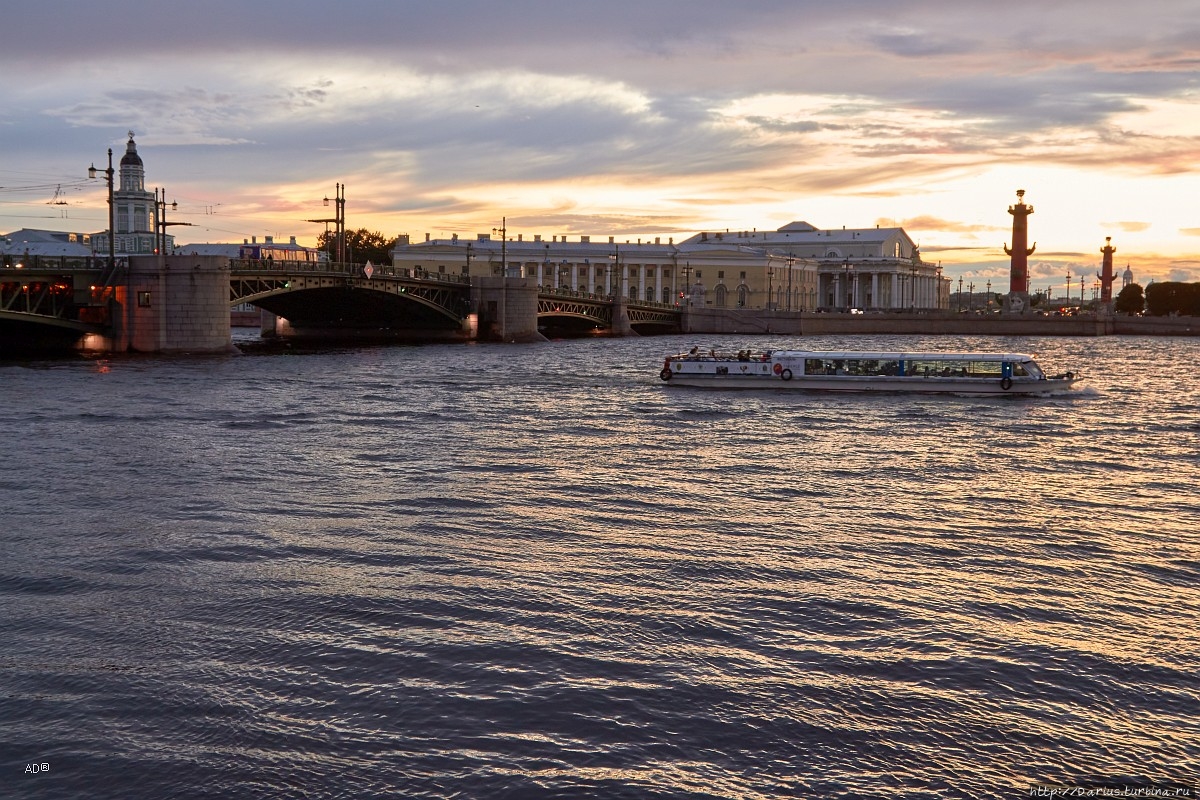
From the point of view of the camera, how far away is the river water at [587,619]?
8.70 m

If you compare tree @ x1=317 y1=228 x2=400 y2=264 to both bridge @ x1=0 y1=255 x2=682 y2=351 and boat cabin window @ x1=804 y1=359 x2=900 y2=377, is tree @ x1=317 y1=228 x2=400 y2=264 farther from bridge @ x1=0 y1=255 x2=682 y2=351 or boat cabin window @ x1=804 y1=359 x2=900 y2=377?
boat cabin window @ x1=804 y1=359 x2=900 y2=377

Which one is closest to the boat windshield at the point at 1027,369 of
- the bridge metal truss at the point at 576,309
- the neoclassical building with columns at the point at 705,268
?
the bridge metal truss at the point at 576,309

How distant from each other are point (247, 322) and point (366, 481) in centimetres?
7761

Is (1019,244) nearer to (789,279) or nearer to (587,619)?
(789,279)

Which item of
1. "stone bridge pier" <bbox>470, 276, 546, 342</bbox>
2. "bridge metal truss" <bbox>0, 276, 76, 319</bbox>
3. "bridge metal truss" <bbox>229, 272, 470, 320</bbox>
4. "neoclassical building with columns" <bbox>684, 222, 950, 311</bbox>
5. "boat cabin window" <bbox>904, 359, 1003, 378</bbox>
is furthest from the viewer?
"neoclassical building with columns" <bbox>684, 222, 950, 311</bbox>

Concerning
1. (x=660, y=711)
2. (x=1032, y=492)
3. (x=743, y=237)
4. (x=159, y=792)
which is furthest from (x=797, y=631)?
(x=743, y=237)

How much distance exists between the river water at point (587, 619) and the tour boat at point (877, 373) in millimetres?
15308

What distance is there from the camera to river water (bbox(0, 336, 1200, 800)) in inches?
343

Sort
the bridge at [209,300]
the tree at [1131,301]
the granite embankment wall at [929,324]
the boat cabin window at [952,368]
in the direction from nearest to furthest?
the boat cabin window at [952,368] < the bridge at [209,300] < the granite embankment wall at [929,324] < the tree at [1131,301]

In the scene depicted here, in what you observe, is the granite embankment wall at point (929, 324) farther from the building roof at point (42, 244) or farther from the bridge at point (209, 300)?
the building roof at point (42, 244)

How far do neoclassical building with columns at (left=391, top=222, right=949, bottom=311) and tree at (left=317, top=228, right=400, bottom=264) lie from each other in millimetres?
2108

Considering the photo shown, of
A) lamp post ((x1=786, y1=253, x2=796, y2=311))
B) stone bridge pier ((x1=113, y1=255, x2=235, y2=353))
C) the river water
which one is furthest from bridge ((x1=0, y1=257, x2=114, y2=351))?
lamp post ((x1=786, y1=253, x2=796, y2=311))

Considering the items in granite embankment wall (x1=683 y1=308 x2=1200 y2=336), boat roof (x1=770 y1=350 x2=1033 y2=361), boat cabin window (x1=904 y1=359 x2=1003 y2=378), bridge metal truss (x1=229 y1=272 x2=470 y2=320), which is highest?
bridge metal truss (x1=229 y1=272 x2=470 y2=320)

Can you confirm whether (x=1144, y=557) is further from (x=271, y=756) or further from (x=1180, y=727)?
(x=271, y=756)
